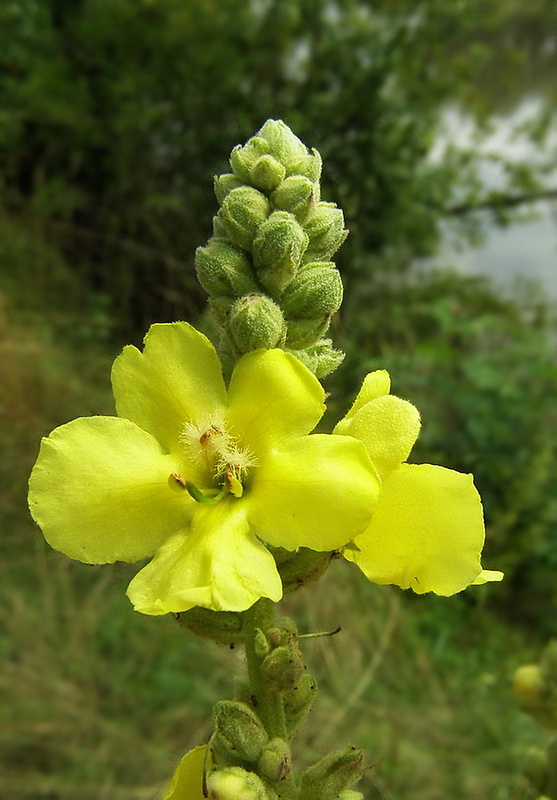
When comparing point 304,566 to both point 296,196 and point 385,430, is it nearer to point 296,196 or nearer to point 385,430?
point 385,430

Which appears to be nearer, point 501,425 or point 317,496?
point 317,496

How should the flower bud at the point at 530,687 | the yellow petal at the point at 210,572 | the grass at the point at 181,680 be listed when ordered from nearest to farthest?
the yellow petal at the point at 210,572
the flower bud at the point at 530,687
the grass at the point at 181,680

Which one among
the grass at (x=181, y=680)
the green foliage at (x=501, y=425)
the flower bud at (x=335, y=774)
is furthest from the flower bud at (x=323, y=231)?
the green foliage at (x=501, y=425)

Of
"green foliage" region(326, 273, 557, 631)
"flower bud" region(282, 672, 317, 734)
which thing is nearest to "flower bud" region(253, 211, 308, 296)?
"flower bud" region(282, 672, 317, 734)

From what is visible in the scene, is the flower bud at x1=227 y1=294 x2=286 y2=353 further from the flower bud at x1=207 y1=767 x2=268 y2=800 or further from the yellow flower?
the flower bud at x1=207 y1=767 x2=268 y2=800

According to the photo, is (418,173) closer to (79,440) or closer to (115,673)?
(115,673)

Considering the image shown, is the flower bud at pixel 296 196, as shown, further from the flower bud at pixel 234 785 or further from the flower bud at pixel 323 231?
the flower bud at pixel 234 785

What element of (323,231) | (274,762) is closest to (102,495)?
(274,762)

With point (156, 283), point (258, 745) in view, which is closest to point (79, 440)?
point (258, 745)
